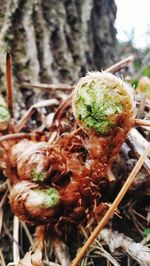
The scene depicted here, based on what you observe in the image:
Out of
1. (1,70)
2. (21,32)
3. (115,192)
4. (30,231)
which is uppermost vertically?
(21,32)

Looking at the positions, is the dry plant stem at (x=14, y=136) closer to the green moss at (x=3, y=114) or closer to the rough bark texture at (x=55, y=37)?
the green moss at (x=3, y=114)

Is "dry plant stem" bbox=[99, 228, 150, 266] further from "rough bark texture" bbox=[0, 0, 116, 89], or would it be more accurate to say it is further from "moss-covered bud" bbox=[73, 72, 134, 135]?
"rough bark texture" bbox=[0, 0, 116, 89]

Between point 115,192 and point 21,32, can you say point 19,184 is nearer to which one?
point 115,192

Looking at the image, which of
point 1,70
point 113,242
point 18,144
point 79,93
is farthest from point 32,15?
point 113,242

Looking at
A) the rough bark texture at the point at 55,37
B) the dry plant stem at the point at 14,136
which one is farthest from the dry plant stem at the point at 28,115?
the rough bark texture at the point at 55,37

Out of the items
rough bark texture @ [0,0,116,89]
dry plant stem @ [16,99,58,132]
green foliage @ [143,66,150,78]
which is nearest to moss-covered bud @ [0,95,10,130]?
dry plant stem @ [16,99,58,132]

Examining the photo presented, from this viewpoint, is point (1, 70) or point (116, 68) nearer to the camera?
point (116, 68)
